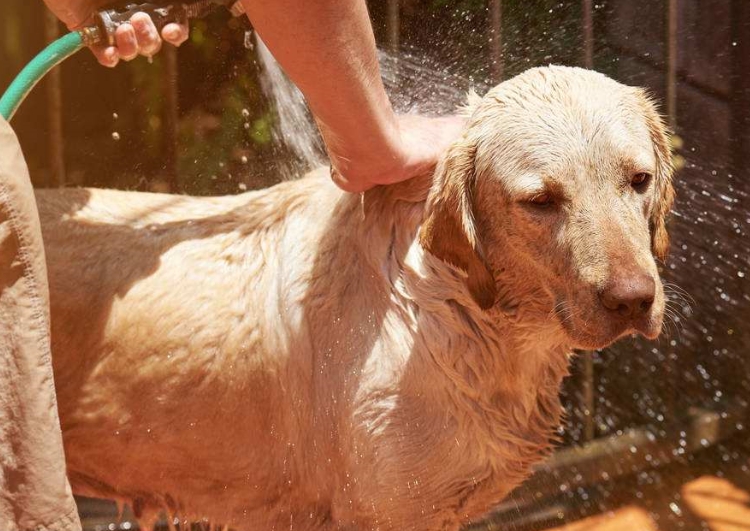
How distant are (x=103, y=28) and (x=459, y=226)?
4.25 feet

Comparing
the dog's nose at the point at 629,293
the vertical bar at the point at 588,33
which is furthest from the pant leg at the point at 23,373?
the vertical bar at the point at 588,33

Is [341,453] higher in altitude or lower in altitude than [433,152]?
lower

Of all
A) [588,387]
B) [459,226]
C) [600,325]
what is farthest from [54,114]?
[588,387]

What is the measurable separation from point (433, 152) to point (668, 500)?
3.57 meters

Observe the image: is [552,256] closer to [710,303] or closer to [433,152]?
[433,152]

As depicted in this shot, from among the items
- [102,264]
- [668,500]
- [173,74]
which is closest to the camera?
[102,264]

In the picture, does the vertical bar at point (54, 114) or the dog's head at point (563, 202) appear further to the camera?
the vertical bar at point (54, 114)

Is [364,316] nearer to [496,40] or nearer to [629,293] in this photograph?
[629,293]

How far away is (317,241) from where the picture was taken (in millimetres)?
3066

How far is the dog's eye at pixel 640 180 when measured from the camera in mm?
2583

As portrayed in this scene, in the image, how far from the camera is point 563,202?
254 centimetres

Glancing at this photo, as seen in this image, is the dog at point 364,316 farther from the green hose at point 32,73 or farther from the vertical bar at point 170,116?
the vertical bar at point 170,116

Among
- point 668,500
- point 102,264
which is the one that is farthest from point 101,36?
point 668,500

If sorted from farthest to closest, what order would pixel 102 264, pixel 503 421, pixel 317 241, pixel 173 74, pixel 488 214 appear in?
pixel 173 74 → pixel 102 264 → pixel 317 241 → pixel 503 421 → pixel 488 214
